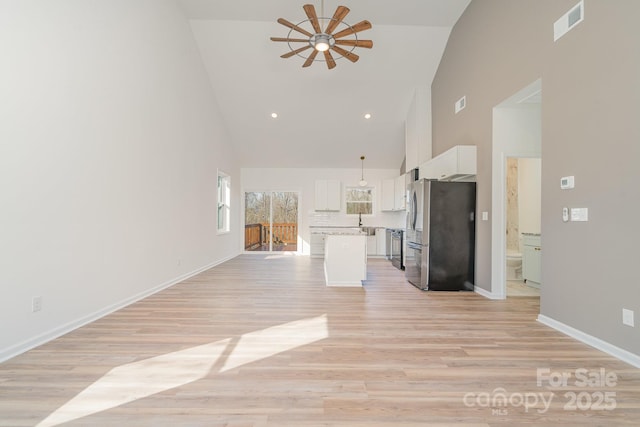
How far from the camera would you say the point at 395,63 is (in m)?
6.15

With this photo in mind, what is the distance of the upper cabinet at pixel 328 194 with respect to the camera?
913 centimetres

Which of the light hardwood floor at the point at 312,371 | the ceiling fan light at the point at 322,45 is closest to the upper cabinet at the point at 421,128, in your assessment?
the ceiling fan light at the point at 322,45

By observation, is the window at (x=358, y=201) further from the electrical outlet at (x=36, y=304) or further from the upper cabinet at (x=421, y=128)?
the electrical outlet at (x=36, y=304)

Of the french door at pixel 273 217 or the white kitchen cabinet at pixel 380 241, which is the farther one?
the french door at pixel 273 217

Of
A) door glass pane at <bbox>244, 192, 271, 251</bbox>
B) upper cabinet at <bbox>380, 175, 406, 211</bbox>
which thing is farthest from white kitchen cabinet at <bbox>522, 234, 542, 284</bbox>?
door glass pane at <bbox>244, 192, 271, 251</bbox>

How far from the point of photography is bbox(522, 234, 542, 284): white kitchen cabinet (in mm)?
4941

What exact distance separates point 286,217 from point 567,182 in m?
7.25

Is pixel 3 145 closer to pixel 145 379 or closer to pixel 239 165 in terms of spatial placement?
pixel 145 379

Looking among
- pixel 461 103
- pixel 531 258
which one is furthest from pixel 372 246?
pixel 461 103

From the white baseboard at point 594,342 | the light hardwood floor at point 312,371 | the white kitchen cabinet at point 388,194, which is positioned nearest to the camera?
the light hardwood floor at point 312,371

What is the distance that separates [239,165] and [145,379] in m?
7.49

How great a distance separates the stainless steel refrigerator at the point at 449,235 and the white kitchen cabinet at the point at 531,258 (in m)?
1.16

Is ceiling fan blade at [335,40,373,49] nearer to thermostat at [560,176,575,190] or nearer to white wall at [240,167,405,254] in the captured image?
thermostat at [560,176,575,190]

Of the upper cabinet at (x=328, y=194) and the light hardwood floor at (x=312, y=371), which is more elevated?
the upper cabinet at (x=328, y=194)
